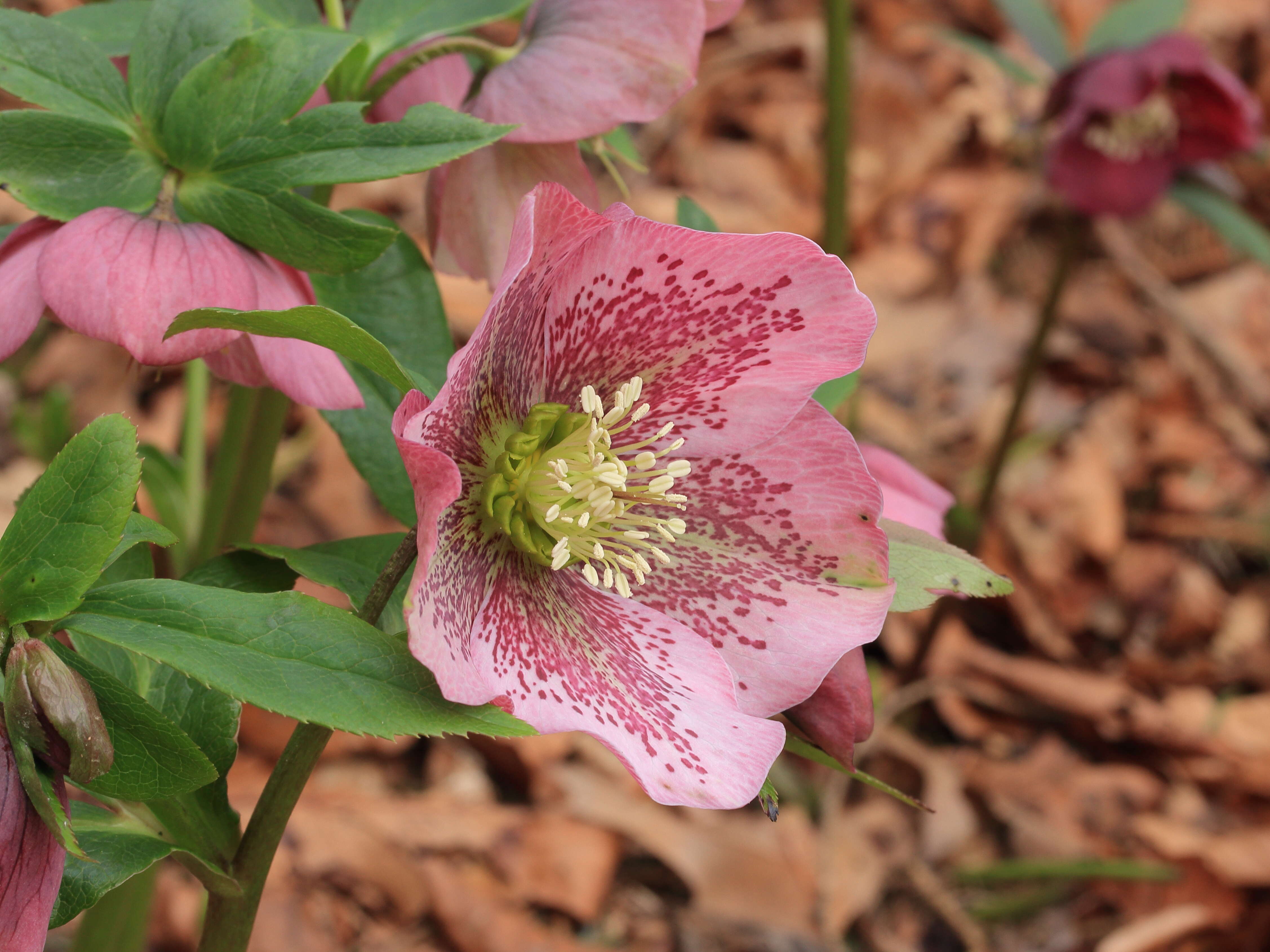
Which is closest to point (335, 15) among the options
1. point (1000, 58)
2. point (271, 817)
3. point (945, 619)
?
point (271, 817)

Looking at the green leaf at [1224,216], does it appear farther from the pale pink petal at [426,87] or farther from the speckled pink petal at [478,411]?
the speckled pink petal at [478,411]

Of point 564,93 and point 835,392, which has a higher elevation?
point 564,93

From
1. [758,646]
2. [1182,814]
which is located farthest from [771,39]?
[758,646]

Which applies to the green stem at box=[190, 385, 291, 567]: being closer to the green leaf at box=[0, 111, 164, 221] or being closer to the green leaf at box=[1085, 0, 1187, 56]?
the green leaf at box=[0, 111, 164, 221]

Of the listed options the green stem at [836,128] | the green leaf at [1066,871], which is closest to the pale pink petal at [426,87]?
the green stem at [836,128]

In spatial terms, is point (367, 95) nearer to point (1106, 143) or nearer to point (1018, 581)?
point (1106, 143)

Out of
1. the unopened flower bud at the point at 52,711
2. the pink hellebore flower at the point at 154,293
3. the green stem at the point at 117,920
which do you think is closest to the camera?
the unopened flower bud at the point at 52,711

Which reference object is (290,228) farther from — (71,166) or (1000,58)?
(1000,58)
